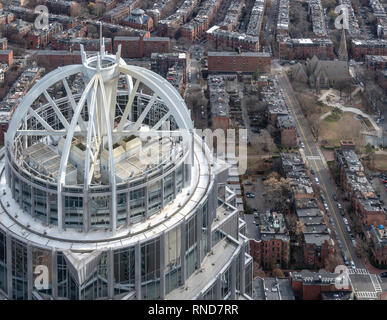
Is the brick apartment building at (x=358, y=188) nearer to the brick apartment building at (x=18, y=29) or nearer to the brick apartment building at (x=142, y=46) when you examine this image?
the brick apartment building at (x=142, y=46)

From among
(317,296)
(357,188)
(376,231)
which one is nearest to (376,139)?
(357,188)

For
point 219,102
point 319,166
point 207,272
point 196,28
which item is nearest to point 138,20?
point 196,28

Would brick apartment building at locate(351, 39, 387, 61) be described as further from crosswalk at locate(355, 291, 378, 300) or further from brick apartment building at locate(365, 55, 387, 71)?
crosswalk at locate(355, 291, 378, 300)

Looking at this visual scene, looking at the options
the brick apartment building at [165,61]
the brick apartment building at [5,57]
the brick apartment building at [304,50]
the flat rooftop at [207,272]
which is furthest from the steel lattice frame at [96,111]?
the brick apartment building at [304,50]

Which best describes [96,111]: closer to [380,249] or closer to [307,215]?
[307,215]

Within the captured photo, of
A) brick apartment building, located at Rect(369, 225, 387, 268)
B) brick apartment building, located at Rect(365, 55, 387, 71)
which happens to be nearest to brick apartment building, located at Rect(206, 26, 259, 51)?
brick apartment building, located at Rect(365, 55, 387, 71)
